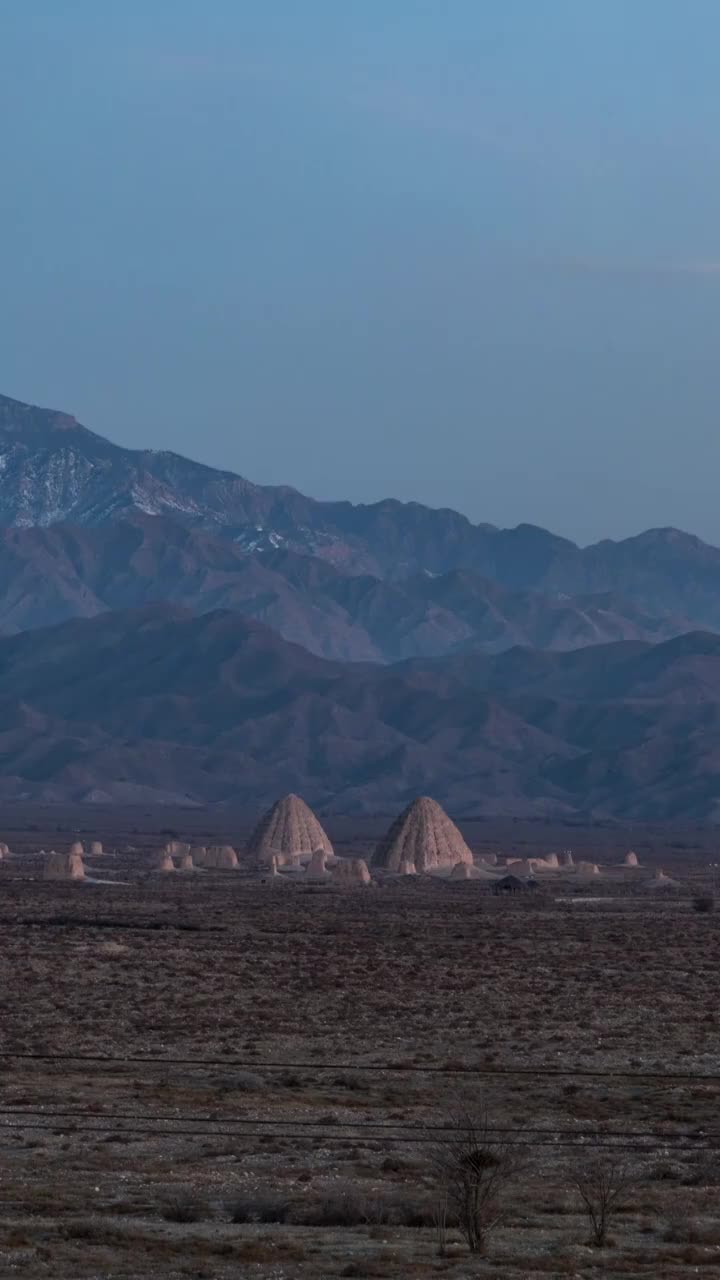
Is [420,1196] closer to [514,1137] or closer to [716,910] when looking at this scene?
[514,1137]

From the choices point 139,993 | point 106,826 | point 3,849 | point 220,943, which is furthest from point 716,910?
point 106,826

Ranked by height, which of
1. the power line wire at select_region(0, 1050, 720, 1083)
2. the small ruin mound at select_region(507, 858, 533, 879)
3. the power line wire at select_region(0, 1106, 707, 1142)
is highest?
the small ruin mound at select_region(507, 858, 533, 879)

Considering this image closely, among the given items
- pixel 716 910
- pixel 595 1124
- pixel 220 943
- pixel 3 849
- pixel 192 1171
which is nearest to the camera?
pixel 192 1171

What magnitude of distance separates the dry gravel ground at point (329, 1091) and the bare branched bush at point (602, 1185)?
0.15 metres

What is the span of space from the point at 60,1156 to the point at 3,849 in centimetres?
8546

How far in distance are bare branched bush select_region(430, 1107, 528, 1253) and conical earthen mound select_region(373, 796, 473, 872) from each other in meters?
73.9

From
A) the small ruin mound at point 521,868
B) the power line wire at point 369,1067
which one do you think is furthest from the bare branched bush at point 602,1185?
the small ruin mound at point 521,868

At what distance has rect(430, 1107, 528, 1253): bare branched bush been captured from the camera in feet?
56.3

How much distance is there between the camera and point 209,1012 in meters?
34.8

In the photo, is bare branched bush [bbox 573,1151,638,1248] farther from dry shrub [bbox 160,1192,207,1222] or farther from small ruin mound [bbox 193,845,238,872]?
small ruin mound [bbox 193,845,238,872]

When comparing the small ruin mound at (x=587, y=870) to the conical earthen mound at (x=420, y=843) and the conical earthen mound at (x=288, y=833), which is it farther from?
the conical earthen mound at (x=288, y=833)

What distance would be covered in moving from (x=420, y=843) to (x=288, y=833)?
9.66m

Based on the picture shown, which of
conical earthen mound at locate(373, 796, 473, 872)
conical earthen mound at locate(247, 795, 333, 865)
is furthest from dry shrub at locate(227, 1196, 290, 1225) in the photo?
conical earthen mound at locate(247, 795, 333, 865)

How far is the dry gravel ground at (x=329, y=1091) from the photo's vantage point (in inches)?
675
